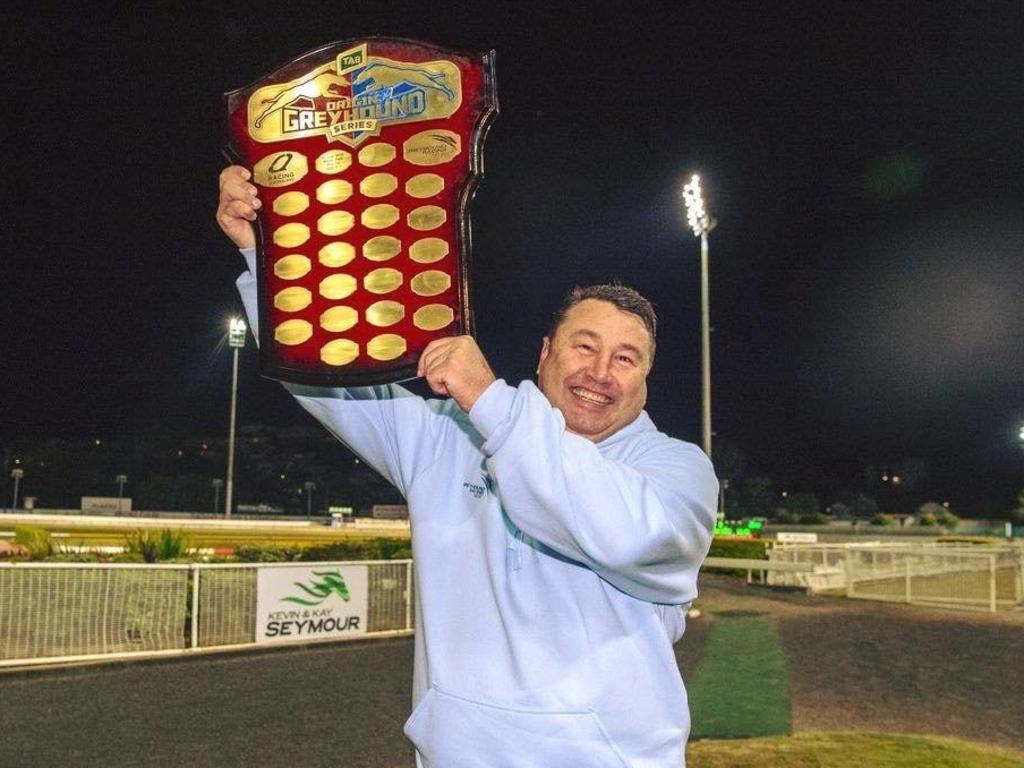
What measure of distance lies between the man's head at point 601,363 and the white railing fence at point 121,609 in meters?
10.3

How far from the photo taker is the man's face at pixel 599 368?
6.88 ft

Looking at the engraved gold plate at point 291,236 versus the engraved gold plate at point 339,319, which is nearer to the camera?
the engraved gold plate at point 339,319

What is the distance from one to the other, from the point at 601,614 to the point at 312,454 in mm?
135967

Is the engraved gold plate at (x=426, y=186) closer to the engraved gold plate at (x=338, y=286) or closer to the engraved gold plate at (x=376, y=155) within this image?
the engraved gold plate at (x=376, y=155)

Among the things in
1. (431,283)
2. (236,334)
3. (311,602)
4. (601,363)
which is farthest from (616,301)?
(236,334)

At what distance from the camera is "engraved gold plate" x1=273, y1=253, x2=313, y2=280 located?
218 cm

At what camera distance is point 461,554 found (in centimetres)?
203

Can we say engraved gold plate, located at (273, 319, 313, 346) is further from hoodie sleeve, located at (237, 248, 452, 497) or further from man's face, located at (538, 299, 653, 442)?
man's face, located at (538, 299, 653, 442)

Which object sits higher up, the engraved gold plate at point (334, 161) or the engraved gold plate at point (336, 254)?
the engraved gold plate at point (334, 161)

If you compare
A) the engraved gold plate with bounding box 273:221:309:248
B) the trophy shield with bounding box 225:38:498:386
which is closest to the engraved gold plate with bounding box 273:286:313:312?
the trophy shield with bounding box 225:38:498:386

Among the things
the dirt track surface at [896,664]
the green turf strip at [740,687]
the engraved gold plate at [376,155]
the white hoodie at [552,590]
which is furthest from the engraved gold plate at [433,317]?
the dirt track surface at [896,664]

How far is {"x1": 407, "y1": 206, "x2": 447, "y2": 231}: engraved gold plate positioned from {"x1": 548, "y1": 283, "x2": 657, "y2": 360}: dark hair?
1.30 ft

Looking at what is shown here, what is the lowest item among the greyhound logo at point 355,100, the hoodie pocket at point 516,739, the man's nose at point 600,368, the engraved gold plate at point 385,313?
the hoodie pocket at point 516,739

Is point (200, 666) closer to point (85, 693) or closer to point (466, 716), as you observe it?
point (85, 693)
